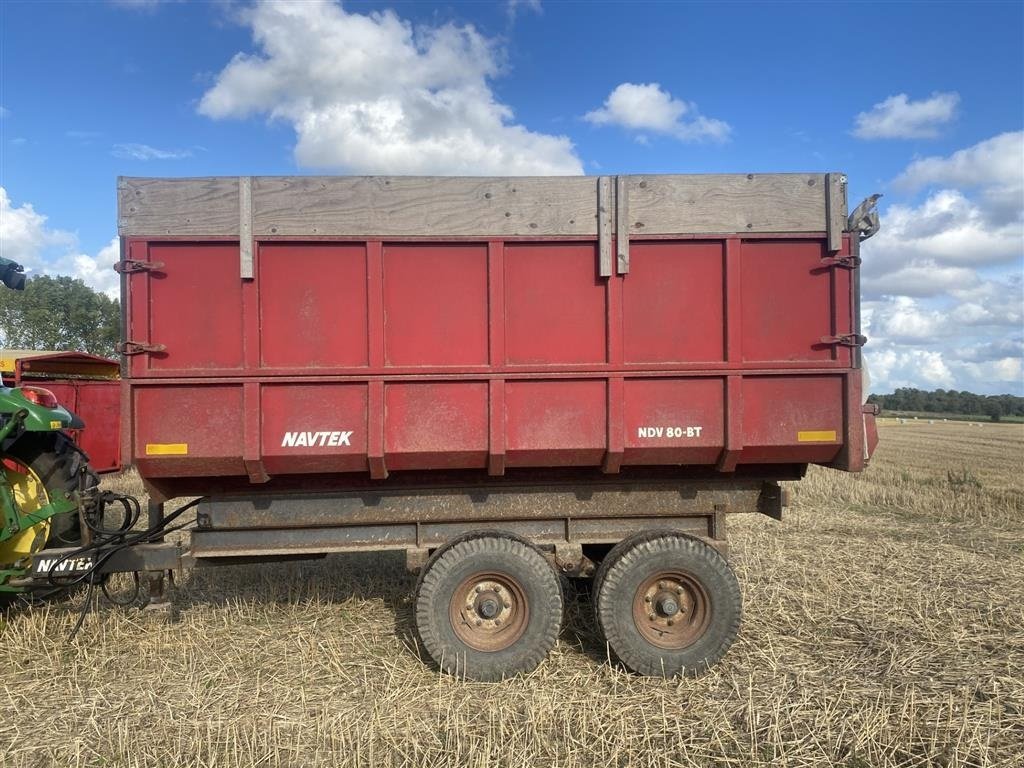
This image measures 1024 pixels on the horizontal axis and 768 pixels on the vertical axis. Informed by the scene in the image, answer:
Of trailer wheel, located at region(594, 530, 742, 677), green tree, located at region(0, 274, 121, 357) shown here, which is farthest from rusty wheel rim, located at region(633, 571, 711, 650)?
green tree, located at region(0, 274, 121, 357)

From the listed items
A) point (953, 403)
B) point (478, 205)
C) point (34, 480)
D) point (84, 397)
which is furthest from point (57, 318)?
point (953, 403)

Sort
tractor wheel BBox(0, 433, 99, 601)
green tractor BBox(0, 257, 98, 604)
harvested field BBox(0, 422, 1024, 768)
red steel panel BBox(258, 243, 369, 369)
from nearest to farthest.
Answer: harvested field BBox(0, 422, 1024, 768)
red steel panel BBox(258, 243, 369, 369)
green tractor BBox(0, 257, 98, 604)
tractor wheel BBox(0, 433, 99, 601)

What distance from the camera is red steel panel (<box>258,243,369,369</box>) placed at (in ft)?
12.7

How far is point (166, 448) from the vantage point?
12.5 ft

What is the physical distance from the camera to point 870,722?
10.8 feet

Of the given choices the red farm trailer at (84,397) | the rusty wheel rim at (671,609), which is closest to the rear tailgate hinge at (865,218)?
the rusty wheel rim at (671,609)

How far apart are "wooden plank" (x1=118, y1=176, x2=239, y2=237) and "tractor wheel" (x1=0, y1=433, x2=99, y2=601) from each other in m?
1.87

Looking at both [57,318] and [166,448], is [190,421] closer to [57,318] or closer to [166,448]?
[166,448]

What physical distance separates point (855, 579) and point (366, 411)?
183 inches

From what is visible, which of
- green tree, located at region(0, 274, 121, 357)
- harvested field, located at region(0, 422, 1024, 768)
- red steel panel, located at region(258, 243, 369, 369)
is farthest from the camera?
green tree, located at region(0, 274, 121, 357)

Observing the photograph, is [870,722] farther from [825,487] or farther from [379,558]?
[825,487]

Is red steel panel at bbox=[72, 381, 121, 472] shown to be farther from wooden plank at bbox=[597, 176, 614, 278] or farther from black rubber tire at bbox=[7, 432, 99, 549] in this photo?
wooden plank at bbox=[597, 176, 614, 278]

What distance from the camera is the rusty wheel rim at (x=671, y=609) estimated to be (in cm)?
409

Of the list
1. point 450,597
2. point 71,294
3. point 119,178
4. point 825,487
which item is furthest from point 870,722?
point 71,294
